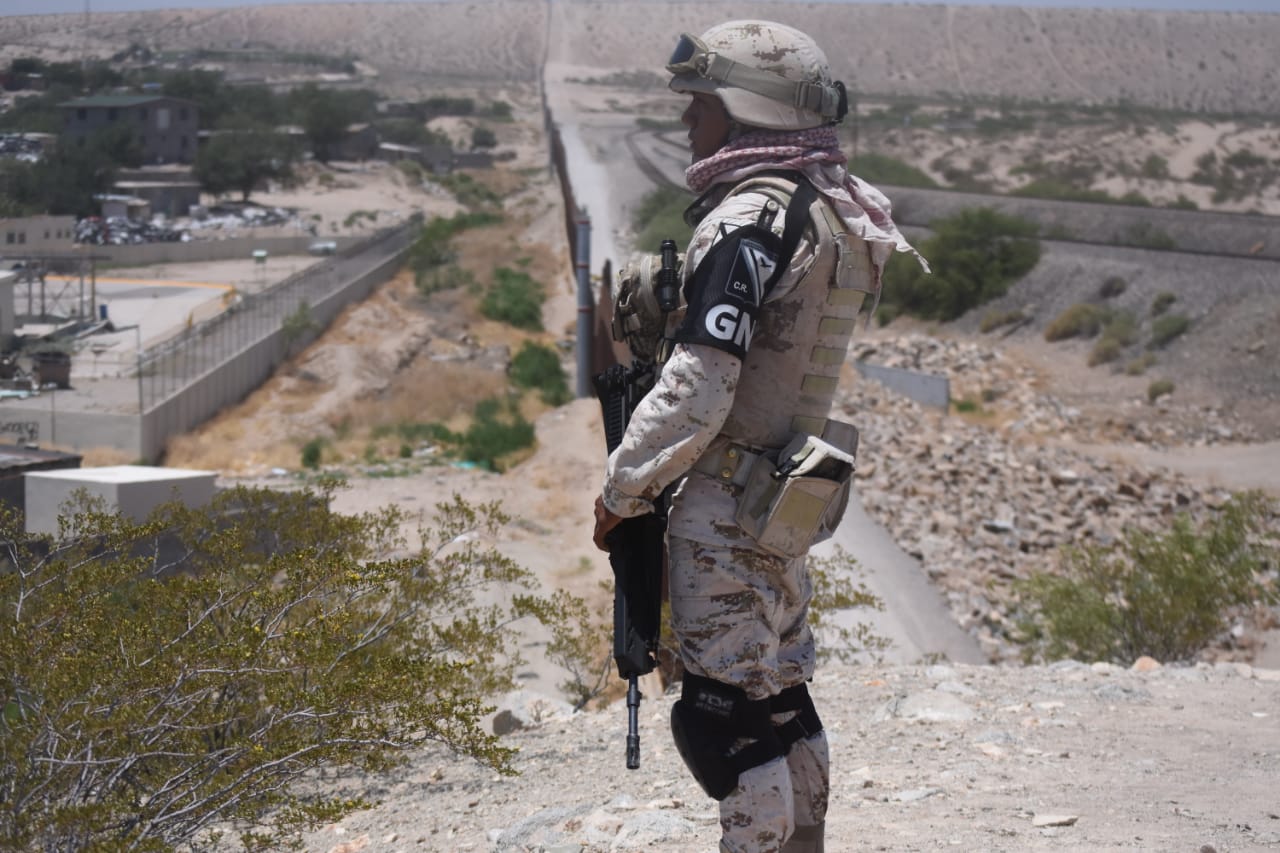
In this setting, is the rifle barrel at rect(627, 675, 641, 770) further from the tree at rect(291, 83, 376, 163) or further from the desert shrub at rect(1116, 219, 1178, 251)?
the tree at rect(291, 83, 376, 163)

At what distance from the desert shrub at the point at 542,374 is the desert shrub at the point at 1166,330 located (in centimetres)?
1188

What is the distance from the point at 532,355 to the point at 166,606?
2397 cm

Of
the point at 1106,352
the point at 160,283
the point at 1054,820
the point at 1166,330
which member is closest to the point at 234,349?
the point at 160,283

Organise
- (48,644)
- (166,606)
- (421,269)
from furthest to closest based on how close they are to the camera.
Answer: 1. (421,269)
2. (166,606)
3. (48,644)

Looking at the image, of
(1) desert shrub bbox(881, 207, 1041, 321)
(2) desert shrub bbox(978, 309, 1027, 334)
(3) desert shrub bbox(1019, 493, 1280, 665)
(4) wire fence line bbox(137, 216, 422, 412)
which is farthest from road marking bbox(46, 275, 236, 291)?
(3) desert shrub bbox(1019, 493, 1280, 665)

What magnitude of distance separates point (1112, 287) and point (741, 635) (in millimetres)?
29523

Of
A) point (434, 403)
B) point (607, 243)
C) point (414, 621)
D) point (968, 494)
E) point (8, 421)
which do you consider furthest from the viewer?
point (607, 243)

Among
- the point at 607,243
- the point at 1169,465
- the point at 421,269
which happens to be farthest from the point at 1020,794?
the point at 421,269

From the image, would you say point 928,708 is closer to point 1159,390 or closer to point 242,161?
point 1159,390

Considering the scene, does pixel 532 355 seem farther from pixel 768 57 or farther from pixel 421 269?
pixel 768 57

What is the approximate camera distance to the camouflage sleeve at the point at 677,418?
3.14 metres

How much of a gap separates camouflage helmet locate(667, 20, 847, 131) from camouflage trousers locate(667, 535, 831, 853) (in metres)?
1.09

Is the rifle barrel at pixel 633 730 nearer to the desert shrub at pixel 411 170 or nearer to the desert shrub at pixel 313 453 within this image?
the desert shrub at pixel 313 453

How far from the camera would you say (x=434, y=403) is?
25.5 m
